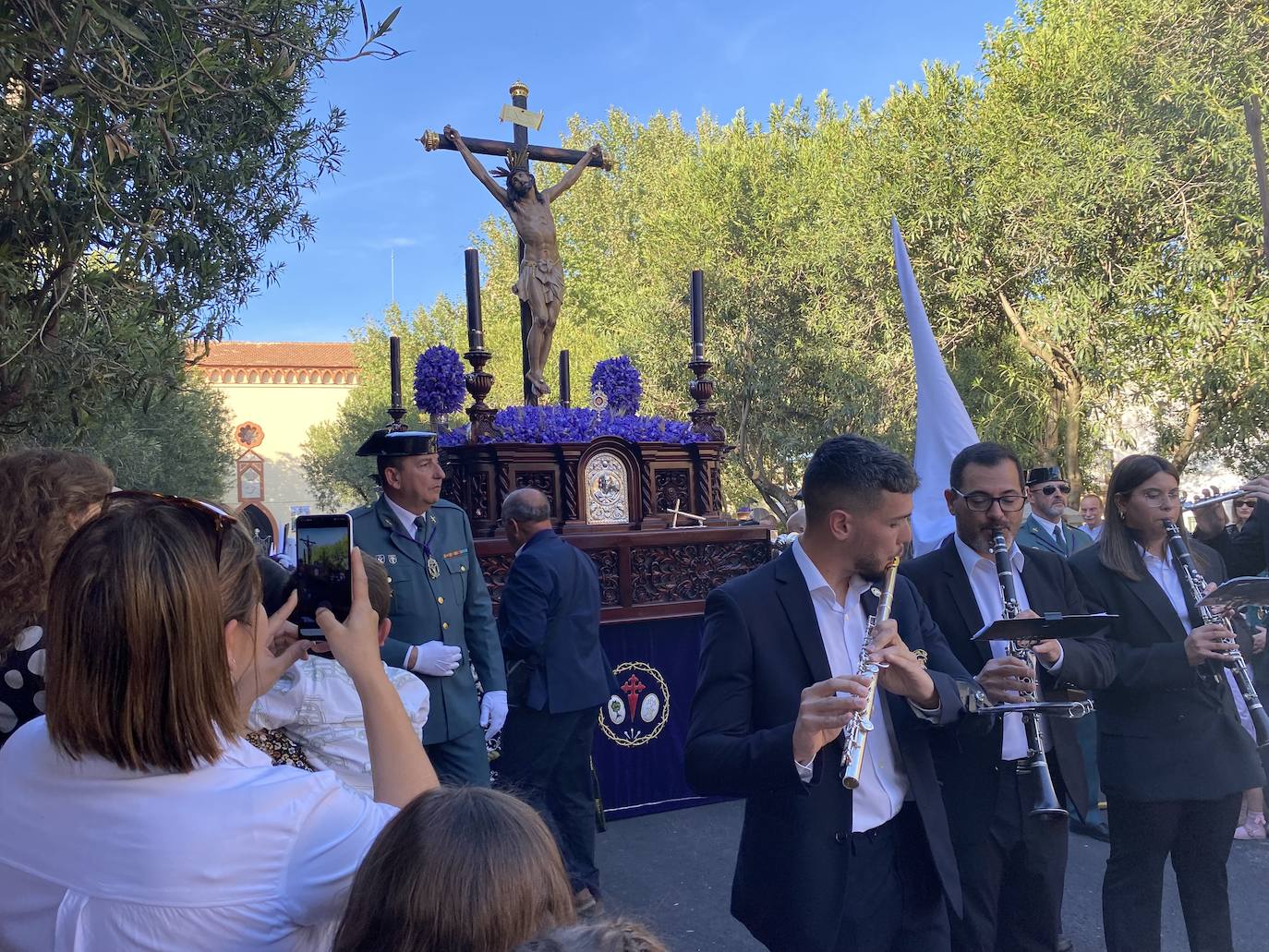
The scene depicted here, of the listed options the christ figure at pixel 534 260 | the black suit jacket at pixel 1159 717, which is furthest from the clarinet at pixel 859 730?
the christ figure at pixel 534 260

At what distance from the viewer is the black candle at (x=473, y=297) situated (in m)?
6.15

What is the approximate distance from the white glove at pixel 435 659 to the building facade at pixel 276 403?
55.1 meters

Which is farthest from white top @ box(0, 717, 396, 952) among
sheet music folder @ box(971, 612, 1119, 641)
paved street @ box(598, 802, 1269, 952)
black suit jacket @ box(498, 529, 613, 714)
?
black suit jacket @ box(498, 529, 613, 714)

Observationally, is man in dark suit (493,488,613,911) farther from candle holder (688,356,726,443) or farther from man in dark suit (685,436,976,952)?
man in dark suit (685,436,976,952)

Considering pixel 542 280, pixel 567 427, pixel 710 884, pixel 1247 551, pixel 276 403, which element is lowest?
pixel 710 884

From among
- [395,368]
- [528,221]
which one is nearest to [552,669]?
[395,368]

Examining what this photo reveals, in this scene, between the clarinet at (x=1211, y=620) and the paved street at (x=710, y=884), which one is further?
the paved street at (x=710, y=884)

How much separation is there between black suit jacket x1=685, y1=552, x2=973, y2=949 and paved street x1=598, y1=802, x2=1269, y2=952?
2.19 metres

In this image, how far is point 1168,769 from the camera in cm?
338

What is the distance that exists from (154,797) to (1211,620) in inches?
135

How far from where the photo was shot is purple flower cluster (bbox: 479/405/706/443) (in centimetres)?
656

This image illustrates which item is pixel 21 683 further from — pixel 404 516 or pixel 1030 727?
pixel 1030 727

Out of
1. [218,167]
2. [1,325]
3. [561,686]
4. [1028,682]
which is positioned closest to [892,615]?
[1028,682]

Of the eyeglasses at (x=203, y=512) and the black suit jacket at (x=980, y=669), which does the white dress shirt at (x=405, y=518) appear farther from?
the eyeglasses at (x=203, y=512)
